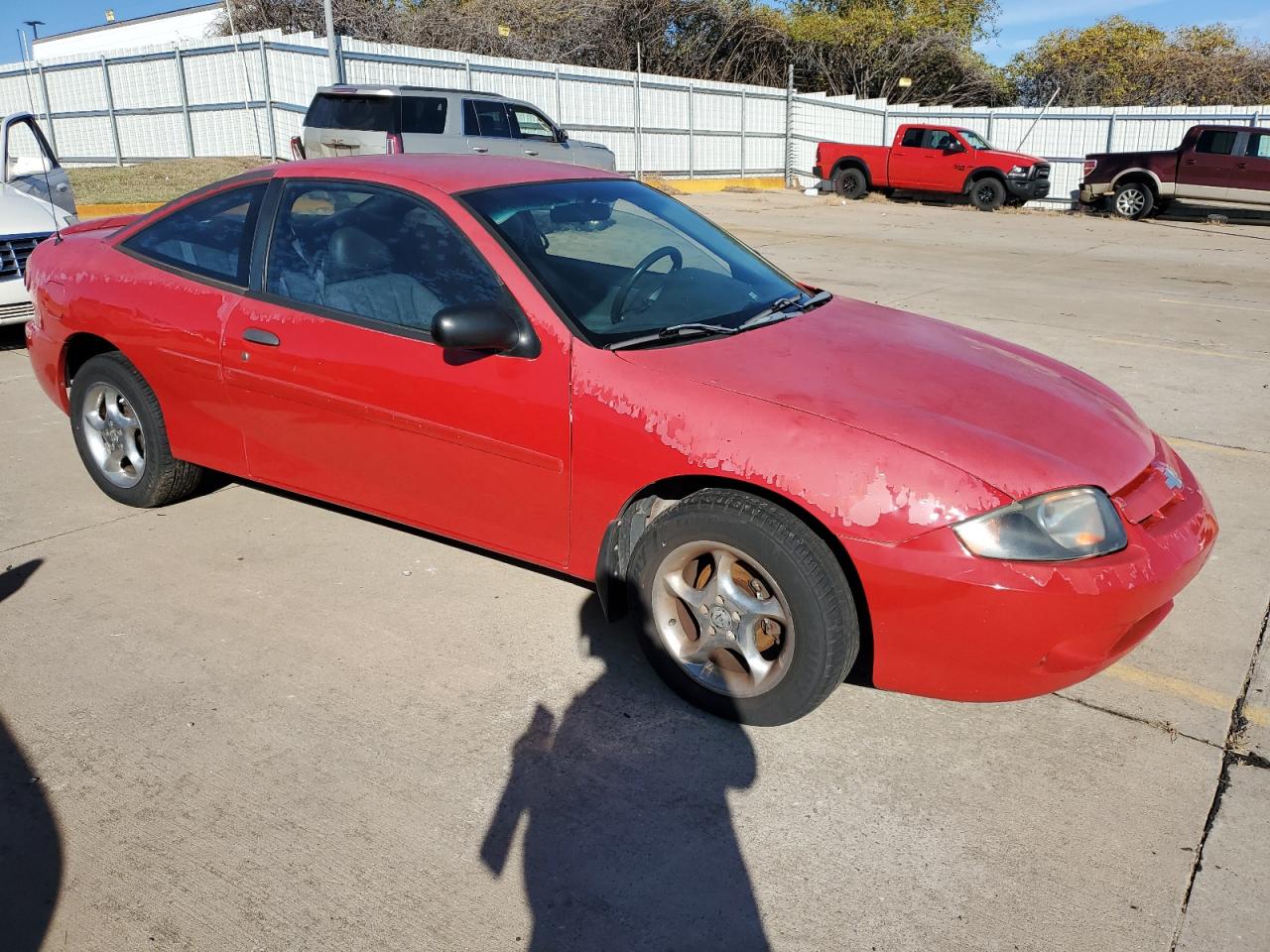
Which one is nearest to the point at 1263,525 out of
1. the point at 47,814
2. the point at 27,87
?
the point at 47,814

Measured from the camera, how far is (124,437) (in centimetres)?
466

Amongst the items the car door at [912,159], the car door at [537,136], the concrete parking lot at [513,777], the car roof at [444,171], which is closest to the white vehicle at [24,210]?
the concrete parking lot at [513,777]

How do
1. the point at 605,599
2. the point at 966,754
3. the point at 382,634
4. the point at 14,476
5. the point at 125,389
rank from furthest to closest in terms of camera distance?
the point at 14,476
the point at 125,389
the point at 382,634
the point at 605,599
the point at 966,754

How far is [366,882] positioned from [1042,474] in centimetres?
205

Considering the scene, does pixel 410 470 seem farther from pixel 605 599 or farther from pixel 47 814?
pixel 47 814

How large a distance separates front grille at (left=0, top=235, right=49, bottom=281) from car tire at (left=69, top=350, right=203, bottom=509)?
3.70 meters

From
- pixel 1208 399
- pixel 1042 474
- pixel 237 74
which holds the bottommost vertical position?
pixel 1208 399

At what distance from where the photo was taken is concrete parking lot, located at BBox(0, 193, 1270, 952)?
239cm

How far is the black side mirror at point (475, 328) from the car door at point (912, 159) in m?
22.0

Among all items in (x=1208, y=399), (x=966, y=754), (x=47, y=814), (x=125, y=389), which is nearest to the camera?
(x=47, y=814)

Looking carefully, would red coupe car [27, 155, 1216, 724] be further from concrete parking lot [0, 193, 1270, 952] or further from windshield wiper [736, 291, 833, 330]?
concrete parking lot [0, 193, 1270, 952]

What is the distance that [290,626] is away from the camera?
3.69 m

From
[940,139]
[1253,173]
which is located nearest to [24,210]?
[940,139]

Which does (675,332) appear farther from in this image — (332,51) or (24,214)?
(332,51)
